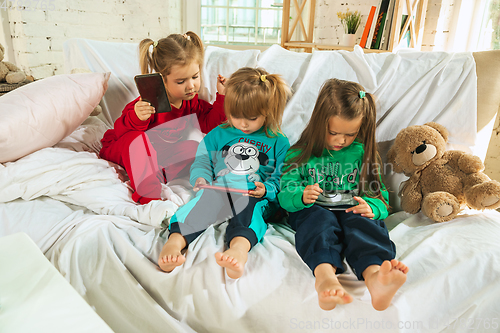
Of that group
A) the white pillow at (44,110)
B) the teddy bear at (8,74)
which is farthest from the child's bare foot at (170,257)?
the teddy bear at (8,74)

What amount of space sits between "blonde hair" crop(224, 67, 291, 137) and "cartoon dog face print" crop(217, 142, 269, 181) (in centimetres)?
7

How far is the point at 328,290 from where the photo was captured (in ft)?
2.10

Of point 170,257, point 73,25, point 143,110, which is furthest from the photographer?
point 73,25

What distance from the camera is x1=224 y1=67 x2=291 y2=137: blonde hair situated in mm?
963

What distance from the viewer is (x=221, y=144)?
108 cm

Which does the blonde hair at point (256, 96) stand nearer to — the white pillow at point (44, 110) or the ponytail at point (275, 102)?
the ponytail at point (275, 102)

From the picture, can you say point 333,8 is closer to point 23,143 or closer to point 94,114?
point 94,114

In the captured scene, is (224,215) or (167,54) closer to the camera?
(224,215)

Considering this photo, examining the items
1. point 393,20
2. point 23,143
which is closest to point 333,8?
point 393,20

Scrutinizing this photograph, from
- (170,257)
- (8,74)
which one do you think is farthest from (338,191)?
(8,74)

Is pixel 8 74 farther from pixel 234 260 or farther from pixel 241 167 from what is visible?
pixel 234 260

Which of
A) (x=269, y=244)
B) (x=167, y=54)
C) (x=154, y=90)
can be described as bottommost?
(x=269, y=244)

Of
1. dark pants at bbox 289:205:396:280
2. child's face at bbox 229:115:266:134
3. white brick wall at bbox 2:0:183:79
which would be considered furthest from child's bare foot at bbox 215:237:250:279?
white brick wall at bbox 2:0:183:79

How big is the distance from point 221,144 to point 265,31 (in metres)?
2.08
